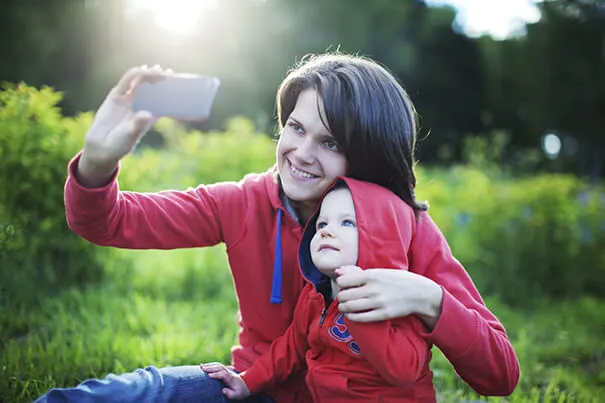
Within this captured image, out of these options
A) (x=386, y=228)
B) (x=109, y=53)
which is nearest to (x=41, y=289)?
(x=386, y=228)

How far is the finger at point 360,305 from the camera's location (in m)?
1.39

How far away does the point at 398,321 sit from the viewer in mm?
1480

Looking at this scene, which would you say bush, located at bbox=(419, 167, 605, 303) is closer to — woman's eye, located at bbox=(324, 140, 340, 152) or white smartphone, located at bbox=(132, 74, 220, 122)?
woman's eye, located at bbox=(324, 140, 340, 152)

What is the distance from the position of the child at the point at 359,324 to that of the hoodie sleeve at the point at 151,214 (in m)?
0.33

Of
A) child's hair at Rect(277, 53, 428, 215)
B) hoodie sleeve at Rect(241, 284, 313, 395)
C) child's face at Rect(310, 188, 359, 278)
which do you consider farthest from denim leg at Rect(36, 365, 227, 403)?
child's hair at Rect(277, 53, 428, 215)

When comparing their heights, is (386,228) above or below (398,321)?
above

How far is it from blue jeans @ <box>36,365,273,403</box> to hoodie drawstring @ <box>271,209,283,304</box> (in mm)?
296

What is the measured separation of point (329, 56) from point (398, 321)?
89 centimetres

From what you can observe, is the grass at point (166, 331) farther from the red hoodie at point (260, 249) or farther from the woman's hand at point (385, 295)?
the woman's hand at point (385, 295)

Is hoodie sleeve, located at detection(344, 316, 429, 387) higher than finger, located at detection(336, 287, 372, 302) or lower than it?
lower

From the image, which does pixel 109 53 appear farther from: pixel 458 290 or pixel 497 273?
pixel 458 290

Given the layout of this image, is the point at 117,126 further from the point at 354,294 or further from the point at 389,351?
the point at 389,351

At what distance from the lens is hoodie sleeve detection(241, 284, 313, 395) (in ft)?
5.72

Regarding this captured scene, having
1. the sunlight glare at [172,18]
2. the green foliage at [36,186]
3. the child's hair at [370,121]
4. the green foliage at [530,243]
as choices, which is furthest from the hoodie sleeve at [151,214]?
the sunlight glare at [172,18]
